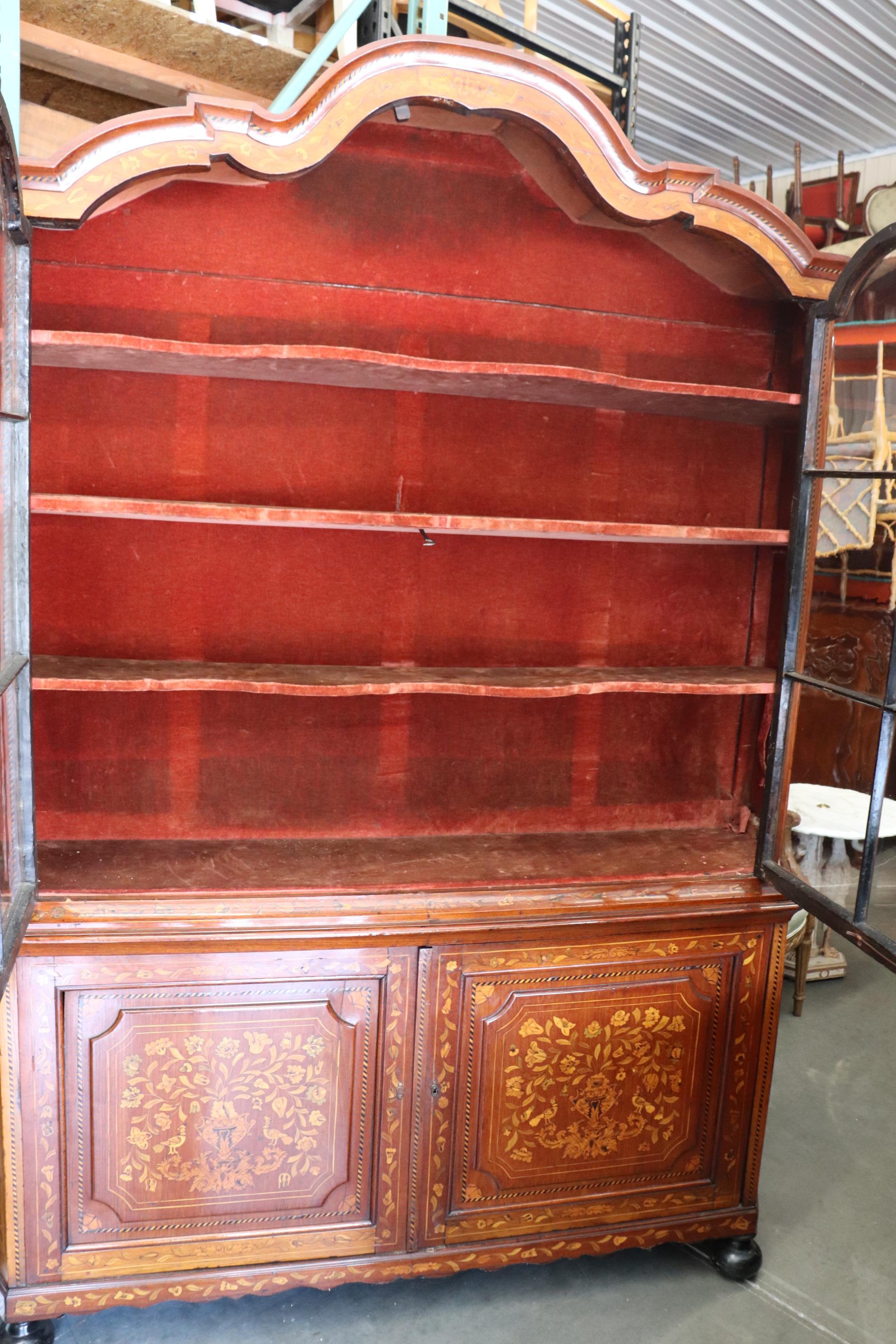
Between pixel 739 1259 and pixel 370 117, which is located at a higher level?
pixel 370 117

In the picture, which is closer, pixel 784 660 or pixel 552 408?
pixel 784 660

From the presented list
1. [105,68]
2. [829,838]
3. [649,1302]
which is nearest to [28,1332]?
[649,1302]

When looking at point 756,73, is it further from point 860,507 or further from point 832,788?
point 860,507

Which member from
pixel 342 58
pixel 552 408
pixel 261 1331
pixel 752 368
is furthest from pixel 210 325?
pixel 261 1331

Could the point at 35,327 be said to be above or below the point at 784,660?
above

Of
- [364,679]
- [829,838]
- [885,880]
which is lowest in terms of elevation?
[829,838]

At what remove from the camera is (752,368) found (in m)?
2.45

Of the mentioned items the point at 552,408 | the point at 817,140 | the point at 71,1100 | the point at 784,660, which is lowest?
the point at 71,1100

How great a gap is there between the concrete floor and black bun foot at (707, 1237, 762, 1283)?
0.03 meters

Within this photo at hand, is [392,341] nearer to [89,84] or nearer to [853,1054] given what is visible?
[89,84]

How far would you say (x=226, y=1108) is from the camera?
1.99 m

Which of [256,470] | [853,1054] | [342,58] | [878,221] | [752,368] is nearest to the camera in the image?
[342,58]

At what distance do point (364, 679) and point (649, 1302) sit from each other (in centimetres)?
159

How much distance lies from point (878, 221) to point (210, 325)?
4.66 m
